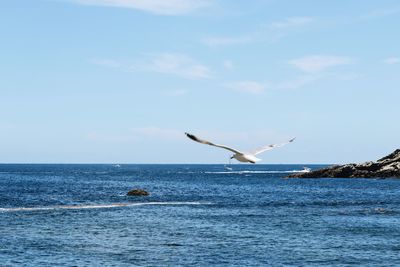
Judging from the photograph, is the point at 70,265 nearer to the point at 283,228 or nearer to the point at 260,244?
the point at 260,244

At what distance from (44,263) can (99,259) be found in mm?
4228

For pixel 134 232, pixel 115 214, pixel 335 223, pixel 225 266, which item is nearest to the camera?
pixel 225 266

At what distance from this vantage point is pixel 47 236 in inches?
2313

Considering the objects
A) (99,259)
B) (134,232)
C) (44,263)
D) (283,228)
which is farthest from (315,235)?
(44,263)

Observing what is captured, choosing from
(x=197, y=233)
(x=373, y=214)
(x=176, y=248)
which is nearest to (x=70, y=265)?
(x=176, y=248)

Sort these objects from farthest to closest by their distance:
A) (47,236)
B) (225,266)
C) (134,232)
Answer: (134,232) < (47,236) < (225,266)

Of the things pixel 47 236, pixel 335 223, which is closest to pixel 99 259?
pixel 47 236

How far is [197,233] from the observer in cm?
6194

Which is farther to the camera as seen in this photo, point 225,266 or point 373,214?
point 373,214

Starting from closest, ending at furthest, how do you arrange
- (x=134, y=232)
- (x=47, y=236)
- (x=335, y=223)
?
(x=47, y=236)
(x=134, y=232)
(x=335, y=223)

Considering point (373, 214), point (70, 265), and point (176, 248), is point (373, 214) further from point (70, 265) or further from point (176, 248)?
point (70, 265)

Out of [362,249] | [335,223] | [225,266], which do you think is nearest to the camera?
[225,266]

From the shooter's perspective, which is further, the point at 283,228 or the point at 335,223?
the point at 335,223

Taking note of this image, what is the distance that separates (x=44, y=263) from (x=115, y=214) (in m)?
35.9
